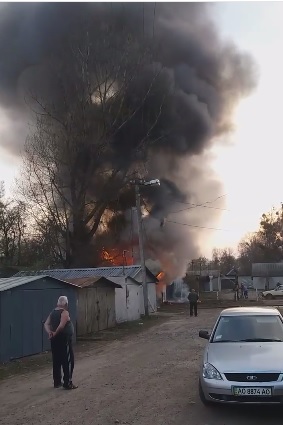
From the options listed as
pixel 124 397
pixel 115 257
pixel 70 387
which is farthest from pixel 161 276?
pixel 124 397

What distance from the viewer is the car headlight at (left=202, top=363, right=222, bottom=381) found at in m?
6.79

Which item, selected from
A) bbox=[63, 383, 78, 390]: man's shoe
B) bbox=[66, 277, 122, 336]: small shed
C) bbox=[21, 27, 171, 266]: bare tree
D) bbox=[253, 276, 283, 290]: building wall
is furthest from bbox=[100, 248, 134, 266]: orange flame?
bbox=[253, 276, 283, 290]: building wall

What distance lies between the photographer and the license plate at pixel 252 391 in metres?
6.47

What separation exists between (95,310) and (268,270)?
51.6 m

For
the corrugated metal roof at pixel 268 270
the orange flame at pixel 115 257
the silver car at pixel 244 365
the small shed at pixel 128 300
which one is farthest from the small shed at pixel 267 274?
the silver car at pixel 244 365

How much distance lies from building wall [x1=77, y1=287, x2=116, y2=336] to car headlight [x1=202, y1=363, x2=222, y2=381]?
41.8 feet

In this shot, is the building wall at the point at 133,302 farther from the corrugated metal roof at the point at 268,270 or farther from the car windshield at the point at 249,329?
the corrugated metal roof at the point at 268,270

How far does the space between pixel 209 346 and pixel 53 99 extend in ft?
113

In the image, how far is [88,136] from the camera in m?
38.8

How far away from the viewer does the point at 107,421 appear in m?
6.61

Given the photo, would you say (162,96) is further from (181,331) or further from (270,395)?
(270,395)

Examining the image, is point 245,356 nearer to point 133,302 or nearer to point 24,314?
point 24,314

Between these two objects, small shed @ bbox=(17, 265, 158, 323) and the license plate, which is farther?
small shed @ bbox=(17, 265, 158, 323)

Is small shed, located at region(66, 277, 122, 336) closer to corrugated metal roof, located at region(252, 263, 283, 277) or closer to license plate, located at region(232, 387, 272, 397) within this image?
license plate, located at region(232, 387, 272, 397)
